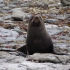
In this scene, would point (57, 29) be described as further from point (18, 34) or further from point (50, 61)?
point (50, 61)

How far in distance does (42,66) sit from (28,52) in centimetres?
191

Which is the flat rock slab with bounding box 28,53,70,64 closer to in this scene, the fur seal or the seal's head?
the fur seal

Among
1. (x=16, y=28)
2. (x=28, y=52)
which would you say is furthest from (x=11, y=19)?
(x=28, y=52)

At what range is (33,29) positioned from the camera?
29.8ft

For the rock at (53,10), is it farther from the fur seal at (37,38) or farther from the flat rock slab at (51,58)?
the flat rock slab at (51,58)

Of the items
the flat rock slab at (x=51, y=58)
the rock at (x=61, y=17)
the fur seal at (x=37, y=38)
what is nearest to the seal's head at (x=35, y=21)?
the fur seal at (x=37, y=38)

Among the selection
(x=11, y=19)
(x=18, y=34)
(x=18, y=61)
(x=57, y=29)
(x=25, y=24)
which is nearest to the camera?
(x=18, y=61)

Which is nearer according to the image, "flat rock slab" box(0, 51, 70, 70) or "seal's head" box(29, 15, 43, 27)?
"flat rock slab" box(0, 51, 70, 70)

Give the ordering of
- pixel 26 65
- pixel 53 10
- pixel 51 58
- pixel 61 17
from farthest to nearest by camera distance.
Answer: pixel 53 10, pixel 61 17, pixel 51 58, pixel 26 65

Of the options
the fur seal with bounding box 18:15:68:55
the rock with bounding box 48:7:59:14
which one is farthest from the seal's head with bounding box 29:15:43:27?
the rock with bounding box 48:7:59:14

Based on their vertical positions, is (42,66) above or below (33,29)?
below

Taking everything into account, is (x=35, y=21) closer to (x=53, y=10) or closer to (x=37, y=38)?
(x=37, y=38)

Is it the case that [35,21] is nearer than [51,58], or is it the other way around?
[51,58]

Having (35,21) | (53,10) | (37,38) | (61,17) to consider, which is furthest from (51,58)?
(53,10)
